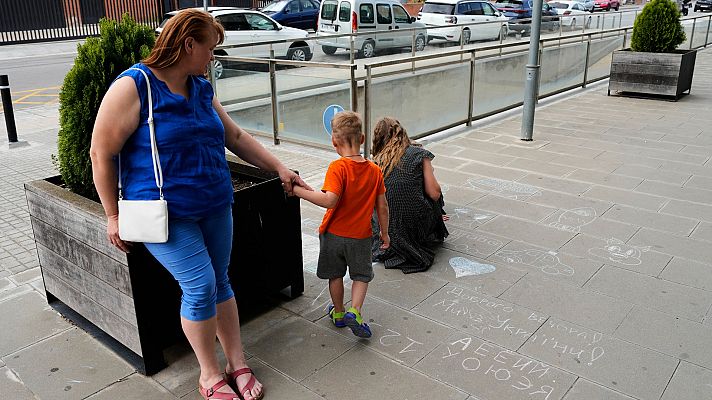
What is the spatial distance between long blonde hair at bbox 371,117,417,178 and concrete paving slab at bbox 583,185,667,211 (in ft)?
8.22

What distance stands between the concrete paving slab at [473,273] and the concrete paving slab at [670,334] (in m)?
0.80

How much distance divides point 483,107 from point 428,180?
531 centimetres

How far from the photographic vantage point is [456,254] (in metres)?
4.54

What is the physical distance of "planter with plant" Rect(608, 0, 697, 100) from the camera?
10445mm

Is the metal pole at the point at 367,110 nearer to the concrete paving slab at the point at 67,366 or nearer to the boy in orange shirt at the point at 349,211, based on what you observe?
the boy in orange shirt at the point at 349,211

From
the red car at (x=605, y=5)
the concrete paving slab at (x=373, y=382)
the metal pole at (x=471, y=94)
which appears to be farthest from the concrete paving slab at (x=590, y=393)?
the red car at (x=605, y=5)

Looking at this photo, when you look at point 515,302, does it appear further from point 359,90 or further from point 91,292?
point 359,90

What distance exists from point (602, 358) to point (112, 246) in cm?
261

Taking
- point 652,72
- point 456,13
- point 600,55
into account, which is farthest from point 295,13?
point 652,72

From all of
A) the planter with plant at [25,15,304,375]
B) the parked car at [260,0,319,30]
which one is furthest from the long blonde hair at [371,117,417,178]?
the parked car at [260,0,319,30]

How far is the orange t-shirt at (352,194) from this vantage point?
317cm

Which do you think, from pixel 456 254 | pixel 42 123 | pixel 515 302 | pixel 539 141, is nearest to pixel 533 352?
pixel 515 302

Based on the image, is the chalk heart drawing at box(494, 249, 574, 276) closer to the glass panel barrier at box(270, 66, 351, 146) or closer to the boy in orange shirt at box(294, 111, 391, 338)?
the boy in orange shirt at box(294, 111, 391, 338)

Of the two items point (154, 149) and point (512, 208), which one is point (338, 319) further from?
point (512, 208)
